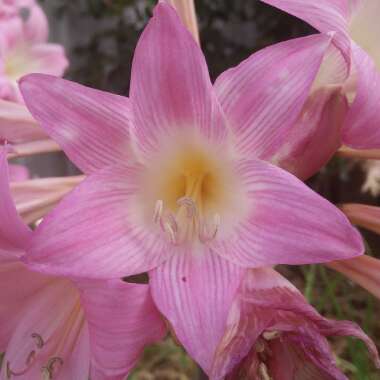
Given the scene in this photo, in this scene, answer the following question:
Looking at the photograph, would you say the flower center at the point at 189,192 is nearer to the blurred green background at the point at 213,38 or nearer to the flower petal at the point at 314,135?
the flower petal at the point at 314,135

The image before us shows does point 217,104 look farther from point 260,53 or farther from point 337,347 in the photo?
point 337,347

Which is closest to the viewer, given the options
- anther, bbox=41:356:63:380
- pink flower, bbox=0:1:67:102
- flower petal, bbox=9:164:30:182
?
anther, bbox=41:356:63:380

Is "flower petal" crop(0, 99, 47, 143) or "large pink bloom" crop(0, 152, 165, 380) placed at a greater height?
"flower petal" crop(0, 99, 47, 143)

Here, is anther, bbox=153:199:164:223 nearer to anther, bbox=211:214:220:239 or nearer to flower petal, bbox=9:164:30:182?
anther, bbox=211:214:220:239

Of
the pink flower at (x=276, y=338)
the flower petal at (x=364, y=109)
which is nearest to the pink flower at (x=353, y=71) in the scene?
the flower petal at (x=364, y=109)

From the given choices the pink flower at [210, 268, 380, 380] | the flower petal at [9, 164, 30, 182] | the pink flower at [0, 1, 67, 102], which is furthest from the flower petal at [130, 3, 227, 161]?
the pink flower at [0, 1, 67, 102]

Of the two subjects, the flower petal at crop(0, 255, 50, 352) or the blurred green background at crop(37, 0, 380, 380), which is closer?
the flower petal at crop(0, 255, 50, 352)

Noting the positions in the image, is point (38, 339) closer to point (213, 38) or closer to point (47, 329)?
point (47, 329)

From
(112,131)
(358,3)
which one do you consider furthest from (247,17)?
(112,131)
